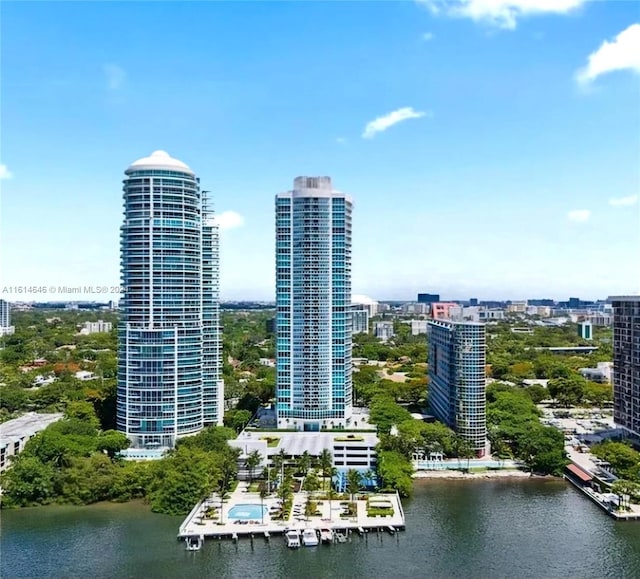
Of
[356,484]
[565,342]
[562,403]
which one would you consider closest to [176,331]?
[356,484]

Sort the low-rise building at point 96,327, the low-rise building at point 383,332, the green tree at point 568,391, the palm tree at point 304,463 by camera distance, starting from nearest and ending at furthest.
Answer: the palm tree at point 304,463 < the green tree at point 568,391 < the low-rise building at point 96,327 < the low-rise building at point 383,332

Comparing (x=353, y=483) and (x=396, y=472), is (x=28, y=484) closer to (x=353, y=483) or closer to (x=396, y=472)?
(x=353, y=483)

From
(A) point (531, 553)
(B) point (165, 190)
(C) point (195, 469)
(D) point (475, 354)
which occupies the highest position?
(B) point (165, 190)

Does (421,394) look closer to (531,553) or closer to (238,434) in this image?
(238,434)

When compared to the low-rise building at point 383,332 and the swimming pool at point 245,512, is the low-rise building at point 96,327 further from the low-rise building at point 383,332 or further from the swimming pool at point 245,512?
the swimming pool at point 245,512

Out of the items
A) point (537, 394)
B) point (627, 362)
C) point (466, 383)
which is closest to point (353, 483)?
point (466, 383)

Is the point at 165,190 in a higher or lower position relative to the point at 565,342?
higher

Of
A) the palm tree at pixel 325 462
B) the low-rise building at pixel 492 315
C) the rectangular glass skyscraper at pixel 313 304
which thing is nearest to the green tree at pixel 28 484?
the palm tree at pixel 325 462
